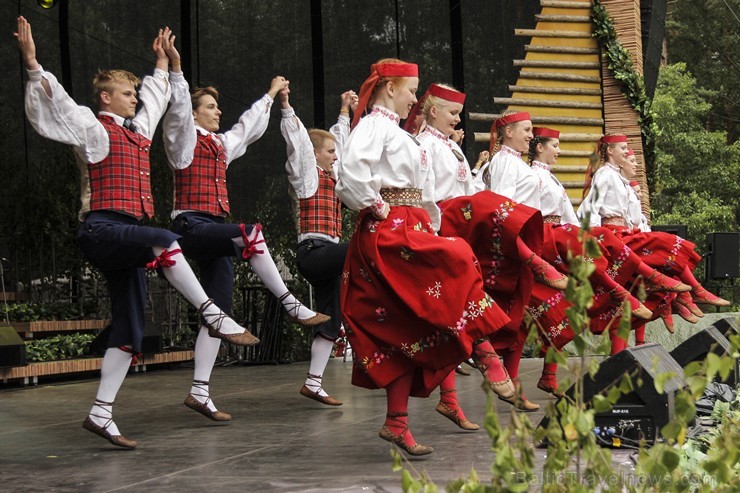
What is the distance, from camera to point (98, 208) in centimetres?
443

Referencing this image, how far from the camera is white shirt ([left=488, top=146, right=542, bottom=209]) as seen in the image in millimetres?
5574

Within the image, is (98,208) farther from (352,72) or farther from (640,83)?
(640,83)

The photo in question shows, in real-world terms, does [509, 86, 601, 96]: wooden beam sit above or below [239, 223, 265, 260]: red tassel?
above

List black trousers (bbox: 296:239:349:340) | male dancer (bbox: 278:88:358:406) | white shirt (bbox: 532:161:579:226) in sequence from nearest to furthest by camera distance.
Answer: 1. black trousers (bbox: 296:239:349:340)
2. male dancer (bbox: 278:88:358:406)
3. white shirt (bbox: 532:161:579:226)

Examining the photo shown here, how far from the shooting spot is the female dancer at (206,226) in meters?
4.96

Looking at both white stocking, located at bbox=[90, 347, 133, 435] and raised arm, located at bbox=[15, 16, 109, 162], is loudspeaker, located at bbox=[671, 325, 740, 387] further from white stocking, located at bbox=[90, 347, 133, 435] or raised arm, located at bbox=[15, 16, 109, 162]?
raised arm, located at bbox=[15, 16, 109, 162]

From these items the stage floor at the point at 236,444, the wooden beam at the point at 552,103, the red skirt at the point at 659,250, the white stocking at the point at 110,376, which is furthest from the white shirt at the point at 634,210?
the white stocking at the point at 110,376

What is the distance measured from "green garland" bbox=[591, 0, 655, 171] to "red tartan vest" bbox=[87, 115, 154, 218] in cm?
779

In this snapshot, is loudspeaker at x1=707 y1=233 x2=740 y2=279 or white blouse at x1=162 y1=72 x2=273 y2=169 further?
loudspeaker at x1=707 y1=233 x2=740 y2=279

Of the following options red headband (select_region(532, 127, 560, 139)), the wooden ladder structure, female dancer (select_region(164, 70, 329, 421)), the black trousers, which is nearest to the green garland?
the wooden ladder structure

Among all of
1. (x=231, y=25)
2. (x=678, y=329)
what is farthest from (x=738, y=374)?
(x=231, y=25)

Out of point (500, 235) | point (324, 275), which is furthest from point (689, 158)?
point (500, 235)

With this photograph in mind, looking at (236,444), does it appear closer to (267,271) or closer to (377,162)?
(267,271)

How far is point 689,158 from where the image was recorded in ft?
98.8
